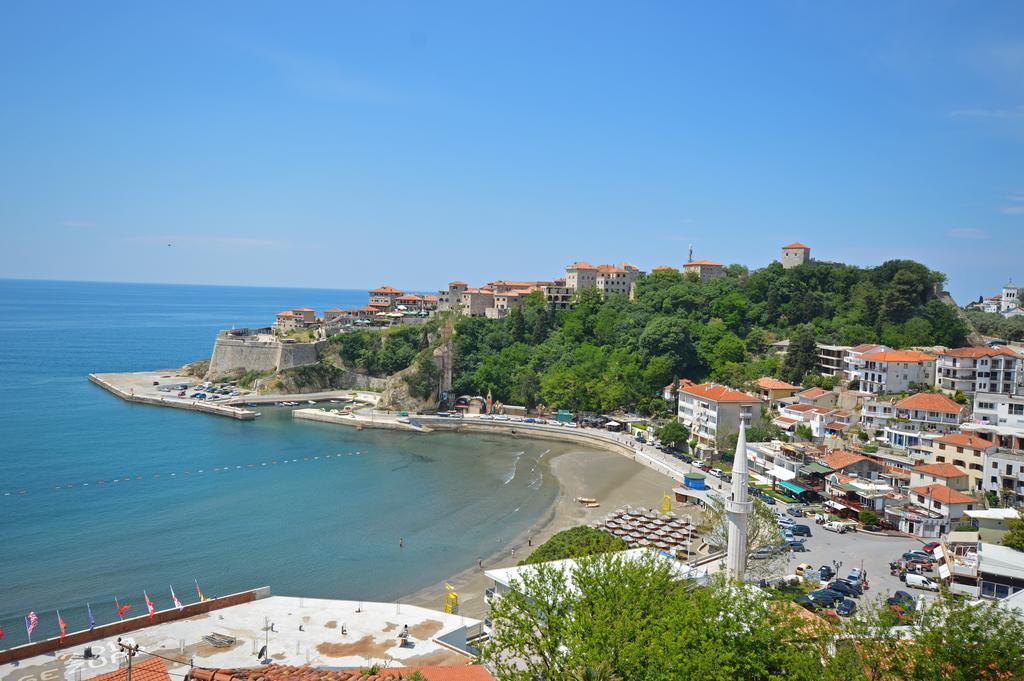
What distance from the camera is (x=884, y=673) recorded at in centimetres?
1020

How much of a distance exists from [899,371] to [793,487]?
1382cm

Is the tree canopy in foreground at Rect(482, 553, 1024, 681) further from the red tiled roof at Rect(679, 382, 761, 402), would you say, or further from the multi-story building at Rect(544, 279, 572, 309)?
the multi-story building at Rect(544, 279, 572, 309)

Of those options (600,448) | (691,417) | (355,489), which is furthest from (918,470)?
(355,489)

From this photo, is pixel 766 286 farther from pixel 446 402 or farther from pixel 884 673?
pixel 884 673

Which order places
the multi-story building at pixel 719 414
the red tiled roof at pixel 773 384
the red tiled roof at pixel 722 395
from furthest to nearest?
the red tiled roof at pixel 773 384
the red tiled roof at pixel 722 395
the multi-story building at pixel 719 414

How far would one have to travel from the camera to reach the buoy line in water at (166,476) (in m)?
30.5

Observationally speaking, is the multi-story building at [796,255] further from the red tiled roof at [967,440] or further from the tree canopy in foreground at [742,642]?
the tree canopy in foreground at [742,642]

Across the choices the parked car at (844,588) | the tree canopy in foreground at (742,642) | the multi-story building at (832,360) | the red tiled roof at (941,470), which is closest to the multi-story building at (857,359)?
the multi-story building at (832,360)

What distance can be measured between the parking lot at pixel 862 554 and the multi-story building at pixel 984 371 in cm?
1646

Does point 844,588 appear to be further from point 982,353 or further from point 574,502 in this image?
point 982,353

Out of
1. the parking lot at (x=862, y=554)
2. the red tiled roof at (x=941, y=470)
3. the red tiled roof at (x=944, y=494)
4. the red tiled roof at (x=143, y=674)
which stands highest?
the red tiled roof at (x=941, y=470)

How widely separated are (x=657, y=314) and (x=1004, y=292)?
45.9 meters

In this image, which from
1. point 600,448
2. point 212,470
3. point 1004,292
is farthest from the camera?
point 1004,292

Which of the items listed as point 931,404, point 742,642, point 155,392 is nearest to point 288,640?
point 742,642
